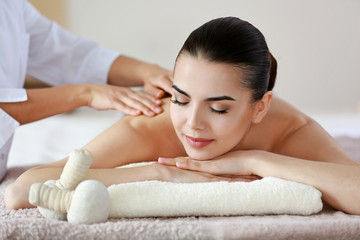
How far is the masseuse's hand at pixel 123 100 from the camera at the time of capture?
3.86 ft

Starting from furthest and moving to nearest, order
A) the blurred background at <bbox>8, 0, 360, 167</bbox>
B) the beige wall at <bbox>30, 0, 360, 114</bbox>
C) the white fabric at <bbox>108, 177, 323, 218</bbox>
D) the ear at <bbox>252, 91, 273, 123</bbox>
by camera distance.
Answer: the beige wall at <bbox>30, 0, 360, 114</bbox> < the blurred background at <bbox>8, 0, 360, 167</bbox> < the ear at <bbox>252, 91, 273, 123</bbox> < the white fabric at <bbox>108, 177, 323, 218</bbox>

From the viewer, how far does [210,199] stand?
2.73 feet

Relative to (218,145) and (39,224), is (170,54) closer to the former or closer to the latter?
(218,145)

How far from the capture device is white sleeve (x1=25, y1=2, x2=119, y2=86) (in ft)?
5.57

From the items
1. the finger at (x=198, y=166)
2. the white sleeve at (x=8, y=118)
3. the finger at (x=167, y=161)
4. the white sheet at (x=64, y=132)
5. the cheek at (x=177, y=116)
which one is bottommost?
the white sheet at (x=64, y=132)

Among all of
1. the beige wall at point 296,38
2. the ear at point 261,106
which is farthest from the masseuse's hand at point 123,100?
the beige wall at point 296,38

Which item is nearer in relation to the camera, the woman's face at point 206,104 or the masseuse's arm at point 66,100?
the woman's face at point 206,104

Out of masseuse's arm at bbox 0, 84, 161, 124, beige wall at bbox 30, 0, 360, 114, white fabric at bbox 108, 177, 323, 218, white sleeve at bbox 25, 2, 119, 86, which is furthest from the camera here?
beige wall at bbox 30, 0, 360, 114

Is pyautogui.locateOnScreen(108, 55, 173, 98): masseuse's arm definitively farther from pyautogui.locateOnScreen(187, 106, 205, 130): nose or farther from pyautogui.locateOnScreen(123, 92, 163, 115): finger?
pyautogui.locateOnScreen(187, 106, 205, 130): nose

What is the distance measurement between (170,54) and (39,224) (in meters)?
1.42

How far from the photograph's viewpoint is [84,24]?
2316 mm

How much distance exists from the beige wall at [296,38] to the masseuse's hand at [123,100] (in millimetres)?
586

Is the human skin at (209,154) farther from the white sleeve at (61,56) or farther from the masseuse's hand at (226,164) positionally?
the white sleeve at (61,56)

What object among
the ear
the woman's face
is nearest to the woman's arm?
the woman's face
